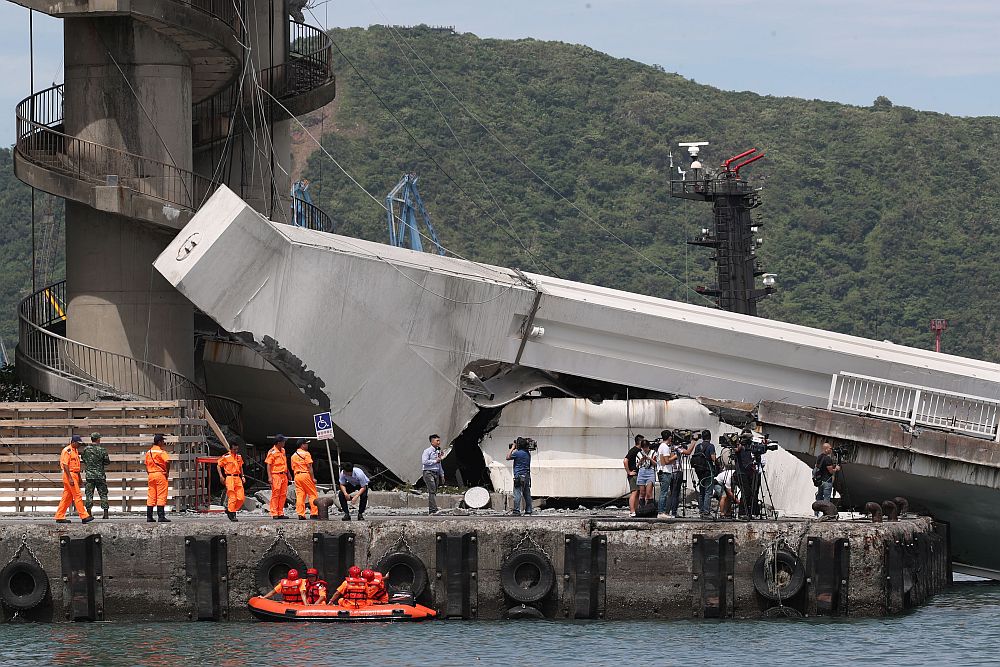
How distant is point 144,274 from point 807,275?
284 ft

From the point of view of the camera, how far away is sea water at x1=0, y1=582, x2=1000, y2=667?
25266 millimetres

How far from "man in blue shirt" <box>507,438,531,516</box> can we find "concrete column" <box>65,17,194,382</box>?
38.5 feet

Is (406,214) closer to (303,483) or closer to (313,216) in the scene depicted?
(313,216)

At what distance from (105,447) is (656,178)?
106 m

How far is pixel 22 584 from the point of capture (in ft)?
94.1

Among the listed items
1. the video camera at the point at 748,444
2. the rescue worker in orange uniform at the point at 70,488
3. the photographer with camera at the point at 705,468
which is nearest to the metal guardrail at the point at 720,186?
the video camera at the point at 748,444

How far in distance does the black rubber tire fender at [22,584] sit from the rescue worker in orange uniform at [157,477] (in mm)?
2030

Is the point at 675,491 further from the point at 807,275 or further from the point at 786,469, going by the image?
the point at 807,275

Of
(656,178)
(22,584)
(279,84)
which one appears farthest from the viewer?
(656,178)

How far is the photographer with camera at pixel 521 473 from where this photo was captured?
30984 mm

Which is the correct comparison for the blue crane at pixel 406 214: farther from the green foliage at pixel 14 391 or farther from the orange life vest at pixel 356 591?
the orange life vest at pixel 356 591

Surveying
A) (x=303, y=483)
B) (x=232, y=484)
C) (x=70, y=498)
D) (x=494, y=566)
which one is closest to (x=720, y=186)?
(x=303, y=483)

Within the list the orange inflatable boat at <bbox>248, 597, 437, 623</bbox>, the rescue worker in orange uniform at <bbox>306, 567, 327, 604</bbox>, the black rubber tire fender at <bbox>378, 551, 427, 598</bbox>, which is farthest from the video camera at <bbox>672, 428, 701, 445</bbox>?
the rescue worker in orange uniform at <bbox>306, 567, 327, 604</bbox>

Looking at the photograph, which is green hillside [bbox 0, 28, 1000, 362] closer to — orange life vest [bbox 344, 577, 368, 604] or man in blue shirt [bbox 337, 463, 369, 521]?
man in blue shirt [bbox 337, 463, 369, 521]
